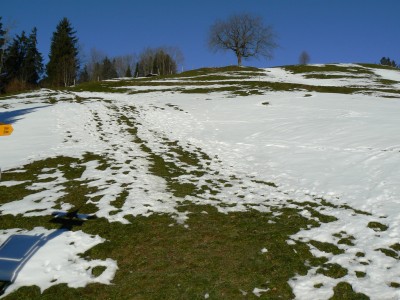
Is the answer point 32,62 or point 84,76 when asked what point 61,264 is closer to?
point 32,62

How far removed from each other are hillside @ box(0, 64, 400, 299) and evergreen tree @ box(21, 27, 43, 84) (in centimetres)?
7478

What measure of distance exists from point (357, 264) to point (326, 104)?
24.8 m

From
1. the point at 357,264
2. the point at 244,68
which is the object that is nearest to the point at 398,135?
the point at 357,264

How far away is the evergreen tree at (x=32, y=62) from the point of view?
8662cm

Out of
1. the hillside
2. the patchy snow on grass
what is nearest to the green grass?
the hillside

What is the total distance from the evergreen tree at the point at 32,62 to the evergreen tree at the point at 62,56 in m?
4.43

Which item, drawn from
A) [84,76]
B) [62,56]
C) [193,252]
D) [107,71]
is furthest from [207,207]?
[107,71]

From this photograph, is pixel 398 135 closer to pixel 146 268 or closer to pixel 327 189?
pixel 327 189

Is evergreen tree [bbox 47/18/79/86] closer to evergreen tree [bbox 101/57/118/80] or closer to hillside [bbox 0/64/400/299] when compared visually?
evergreen tree [bbox 101/57/118/80]

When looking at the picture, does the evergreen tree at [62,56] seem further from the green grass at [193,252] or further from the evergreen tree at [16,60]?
the green grass at [193,252]

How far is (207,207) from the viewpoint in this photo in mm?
→ 10109

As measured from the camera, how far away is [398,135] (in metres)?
17.4

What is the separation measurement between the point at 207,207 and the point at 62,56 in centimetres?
8973

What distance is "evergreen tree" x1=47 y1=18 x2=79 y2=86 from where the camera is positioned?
8277 cm
